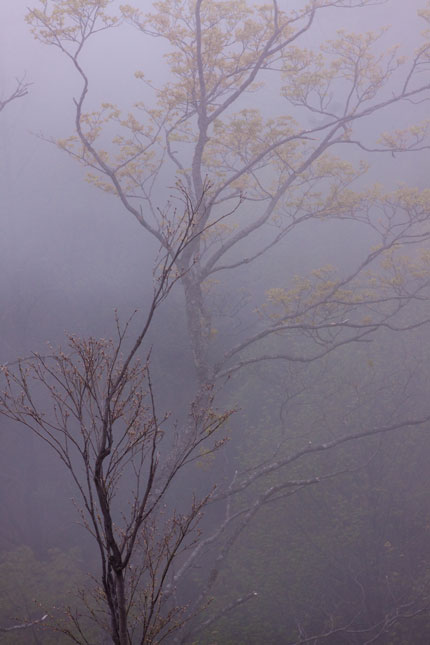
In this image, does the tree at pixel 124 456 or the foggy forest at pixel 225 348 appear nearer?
the tree at pixel 124 456

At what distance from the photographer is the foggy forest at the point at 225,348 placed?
7.71 m

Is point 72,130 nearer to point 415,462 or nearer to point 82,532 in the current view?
point 82,532

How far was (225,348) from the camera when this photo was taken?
12492mm

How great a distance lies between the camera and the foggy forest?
7.71 m

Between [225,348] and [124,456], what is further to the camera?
[225,348]

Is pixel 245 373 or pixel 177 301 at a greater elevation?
pixel 177 301

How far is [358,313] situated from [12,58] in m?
14.5

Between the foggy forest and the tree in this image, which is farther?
the foggy forest

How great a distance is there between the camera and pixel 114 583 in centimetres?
251

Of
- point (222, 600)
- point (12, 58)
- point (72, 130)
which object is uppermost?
point (12, 58)

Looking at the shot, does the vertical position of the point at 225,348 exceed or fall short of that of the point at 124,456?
it exceeds it

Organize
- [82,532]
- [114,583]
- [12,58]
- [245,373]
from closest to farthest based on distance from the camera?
[114,583] → [82,532] → [245,373] → [12,58]

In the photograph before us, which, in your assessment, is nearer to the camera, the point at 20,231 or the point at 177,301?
the point at 177,301

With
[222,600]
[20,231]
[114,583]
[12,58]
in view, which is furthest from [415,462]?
[12,58]
